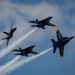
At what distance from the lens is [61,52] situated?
148m

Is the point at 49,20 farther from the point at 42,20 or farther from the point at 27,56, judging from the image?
the point at 27,56

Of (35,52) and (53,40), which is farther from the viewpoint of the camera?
(35,52)

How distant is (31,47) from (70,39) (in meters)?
27.4

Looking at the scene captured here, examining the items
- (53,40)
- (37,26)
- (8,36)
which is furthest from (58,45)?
(8,36)

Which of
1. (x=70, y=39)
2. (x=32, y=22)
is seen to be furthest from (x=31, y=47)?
(x=70, y=39)

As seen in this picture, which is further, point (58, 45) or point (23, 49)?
point (23, 49)

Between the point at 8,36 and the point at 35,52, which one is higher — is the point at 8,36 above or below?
above

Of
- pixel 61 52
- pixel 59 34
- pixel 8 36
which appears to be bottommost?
pixel 61 52

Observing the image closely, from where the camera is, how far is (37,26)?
500ft

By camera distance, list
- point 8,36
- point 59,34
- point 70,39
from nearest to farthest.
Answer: point 70,39 → point 59,34 → point 8,36

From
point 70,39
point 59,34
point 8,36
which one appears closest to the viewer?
point 70,39

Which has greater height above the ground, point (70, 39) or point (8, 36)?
point (8, 36)

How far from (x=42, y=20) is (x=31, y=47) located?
17.2 meters

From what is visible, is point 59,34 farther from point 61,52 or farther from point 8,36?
point 8,36
